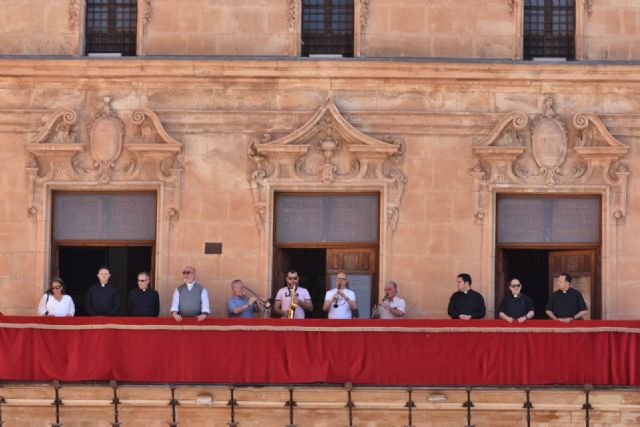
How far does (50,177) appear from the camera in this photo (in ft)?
116

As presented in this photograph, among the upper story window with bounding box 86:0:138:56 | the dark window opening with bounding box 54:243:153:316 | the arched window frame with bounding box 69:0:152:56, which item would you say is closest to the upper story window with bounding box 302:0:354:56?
the arched window frame with bounding box 69:0:152:56

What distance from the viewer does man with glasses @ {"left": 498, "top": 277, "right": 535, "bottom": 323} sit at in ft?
110

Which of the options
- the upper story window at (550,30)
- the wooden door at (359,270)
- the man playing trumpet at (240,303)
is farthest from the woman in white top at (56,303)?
the upper story window at (550,30)

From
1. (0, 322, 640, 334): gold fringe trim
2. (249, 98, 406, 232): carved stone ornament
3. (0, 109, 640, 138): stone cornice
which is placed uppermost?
(0, 109, 640, 138): stone cornice

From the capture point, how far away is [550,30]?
117ft

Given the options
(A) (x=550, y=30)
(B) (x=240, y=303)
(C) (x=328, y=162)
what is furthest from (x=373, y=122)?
(B) (x=240, y=303)

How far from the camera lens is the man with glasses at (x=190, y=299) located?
3381cm

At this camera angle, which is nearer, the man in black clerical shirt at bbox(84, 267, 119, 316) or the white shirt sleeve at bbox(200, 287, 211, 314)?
the white shirt sleeve at bbox(200, 287, 211, 314)

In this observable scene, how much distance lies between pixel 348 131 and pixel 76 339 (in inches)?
221

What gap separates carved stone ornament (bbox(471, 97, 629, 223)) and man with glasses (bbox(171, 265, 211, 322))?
15.3 feet

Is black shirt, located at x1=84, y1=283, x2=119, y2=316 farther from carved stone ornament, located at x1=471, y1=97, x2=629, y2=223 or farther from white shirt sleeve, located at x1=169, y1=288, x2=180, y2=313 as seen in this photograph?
carved stone ornament, located at x1=471, y1=97, x2=629, y2=223

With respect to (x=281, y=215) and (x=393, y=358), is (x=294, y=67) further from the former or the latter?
(x=393, y=358)

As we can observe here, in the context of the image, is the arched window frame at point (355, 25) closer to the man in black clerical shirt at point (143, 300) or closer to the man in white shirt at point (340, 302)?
the man in white shirt at point (340, 302)

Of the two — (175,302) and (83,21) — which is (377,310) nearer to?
(175,302)
